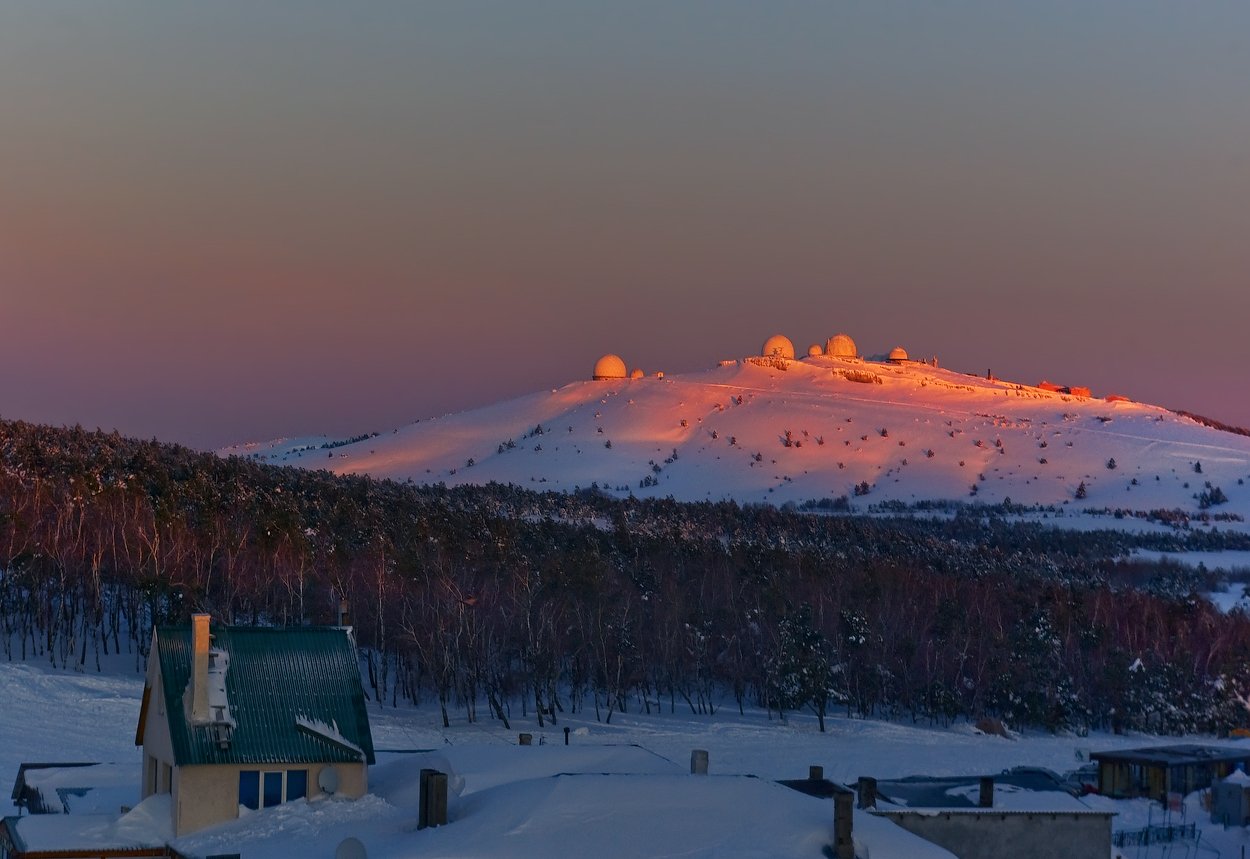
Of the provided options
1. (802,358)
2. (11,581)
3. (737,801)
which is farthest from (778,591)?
(802,358)

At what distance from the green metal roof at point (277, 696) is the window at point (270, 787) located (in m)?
0.22

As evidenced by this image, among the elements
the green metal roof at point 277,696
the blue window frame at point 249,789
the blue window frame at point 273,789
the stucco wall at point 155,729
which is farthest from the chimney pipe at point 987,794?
the stucco wall at point 155,729

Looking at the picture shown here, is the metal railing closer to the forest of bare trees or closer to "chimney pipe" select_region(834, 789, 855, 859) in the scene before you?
"chimney pipe" select_region(834, 789, 855, 859)

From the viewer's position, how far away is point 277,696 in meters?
22.8

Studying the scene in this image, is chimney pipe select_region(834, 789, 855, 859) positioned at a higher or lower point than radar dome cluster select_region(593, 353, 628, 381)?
lower

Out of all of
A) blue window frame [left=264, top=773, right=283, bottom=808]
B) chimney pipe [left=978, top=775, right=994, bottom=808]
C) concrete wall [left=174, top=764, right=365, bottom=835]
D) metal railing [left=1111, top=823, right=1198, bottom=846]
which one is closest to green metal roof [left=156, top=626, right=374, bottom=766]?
concrete wall [left=174, top=764, right=365, bottom=835]

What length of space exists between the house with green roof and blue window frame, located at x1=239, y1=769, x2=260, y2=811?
1 centimetres

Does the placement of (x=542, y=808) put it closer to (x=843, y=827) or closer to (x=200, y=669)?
(x=843, y=827)

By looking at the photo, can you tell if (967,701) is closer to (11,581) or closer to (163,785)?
(11,581)

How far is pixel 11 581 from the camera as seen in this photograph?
172 ft

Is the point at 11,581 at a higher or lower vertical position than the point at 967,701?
higher

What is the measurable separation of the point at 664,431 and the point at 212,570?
9235 centimetres

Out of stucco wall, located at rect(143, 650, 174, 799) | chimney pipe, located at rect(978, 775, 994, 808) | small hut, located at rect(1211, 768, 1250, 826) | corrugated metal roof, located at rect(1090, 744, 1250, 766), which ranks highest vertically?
stucco wall, located at rect(143, 650, 174, 799)

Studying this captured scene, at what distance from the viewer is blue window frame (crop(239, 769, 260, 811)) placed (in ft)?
71.8
